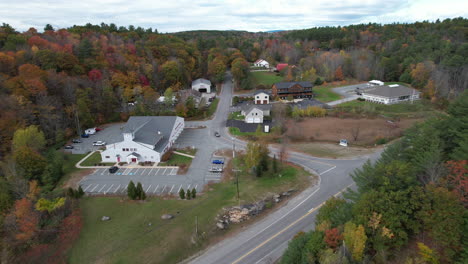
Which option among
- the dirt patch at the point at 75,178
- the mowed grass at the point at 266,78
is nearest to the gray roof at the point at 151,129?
the dirt patch at the point at 75,178

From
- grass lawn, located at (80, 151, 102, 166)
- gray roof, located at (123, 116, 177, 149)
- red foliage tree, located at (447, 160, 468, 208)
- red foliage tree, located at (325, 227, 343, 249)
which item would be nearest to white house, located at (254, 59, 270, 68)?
gray roof, located at (123, 116, 177, 149)

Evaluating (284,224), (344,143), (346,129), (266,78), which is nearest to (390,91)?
(346,129)

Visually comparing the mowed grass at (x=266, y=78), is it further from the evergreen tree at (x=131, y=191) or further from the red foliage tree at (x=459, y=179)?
the red foliage tree at (x=459, y=179)

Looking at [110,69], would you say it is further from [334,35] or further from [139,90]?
[334,35]

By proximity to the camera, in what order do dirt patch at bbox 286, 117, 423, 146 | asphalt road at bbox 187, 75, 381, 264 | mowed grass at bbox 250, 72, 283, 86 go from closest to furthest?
asphalt road at bbox 187, 75, 381, 264 < dirt patch at bbox 286, 117, 423, 146 < mowed grass at bbox 250, 72, 283, 86

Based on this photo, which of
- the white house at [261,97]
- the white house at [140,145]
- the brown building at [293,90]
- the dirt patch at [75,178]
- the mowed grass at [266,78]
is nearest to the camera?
the dirt patch at [75,178]

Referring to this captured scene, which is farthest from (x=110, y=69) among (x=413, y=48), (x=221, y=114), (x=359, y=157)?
(x=413, y=48)

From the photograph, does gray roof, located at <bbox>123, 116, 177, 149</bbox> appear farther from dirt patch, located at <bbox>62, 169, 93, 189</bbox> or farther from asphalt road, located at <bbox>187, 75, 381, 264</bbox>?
asphalt road, located at <bbox>187, 75, 381, 264</bbox>
